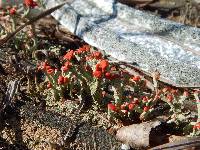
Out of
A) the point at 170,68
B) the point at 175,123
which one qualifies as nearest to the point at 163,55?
the point at 170,68

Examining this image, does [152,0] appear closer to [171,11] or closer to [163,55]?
[171,11]

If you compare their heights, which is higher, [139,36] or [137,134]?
[139,36]

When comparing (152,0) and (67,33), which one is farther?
(152,0)

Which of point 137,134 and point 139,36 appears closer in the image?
point 137,134

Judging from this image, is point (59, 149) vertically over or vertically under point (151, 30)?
under

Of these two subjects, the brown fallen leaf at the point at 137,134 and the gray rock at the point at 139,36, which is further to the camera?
the gray rock at the point at 139,36

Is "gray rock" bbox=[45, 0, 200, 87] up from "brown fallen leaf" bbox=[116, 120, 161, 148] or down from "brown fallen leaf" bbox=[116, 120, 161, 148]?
up

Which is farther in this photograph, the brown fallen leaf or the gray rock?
the gray rock

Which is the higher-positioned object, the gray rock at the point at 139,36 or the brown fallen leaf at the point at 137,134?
the gray rock at the point at 139,36
